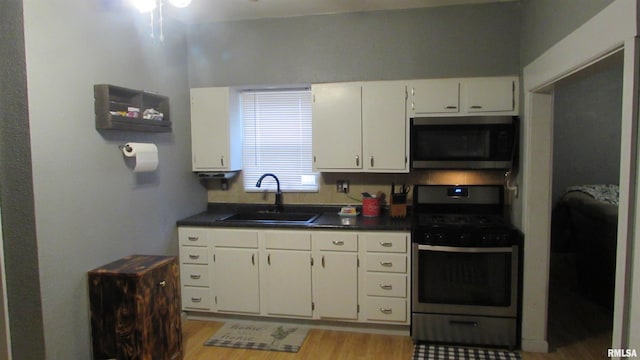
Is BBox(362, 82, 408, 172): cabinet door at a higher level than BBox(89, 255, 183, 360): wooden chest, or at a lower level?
higher

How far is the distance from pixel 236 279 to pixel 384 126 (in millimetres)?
1752

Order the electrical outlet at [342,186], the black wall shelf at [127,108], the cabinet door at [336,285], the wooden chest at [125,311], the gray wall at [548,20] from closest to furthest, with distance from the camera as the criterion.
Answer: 1. the gray wall at [548,20]
2. the wooden chest at [125,311]
3. the black wall shelf at [127,108]
4. the cabinet door at [336,285]
5. the electrical outlet at [342,186]

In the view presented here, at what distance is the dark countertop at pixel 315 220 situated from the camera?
3.11m

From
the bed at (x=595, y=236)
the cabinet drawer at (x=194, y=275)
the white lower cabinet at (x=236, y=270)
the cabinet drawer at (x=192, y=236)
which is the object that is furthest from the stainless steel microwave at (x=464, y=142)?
the cabinet drawer at (x=194, y=275)

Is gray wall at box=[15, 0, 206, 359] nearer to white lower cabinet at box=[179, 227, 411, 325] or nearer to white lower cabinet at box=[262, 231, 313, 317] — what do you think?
white lower cabinet at box=[179, 227, 411, 325]

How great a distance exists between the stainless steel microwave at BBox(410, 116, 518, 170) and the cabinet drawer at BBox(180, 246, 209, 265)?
1.87 meters

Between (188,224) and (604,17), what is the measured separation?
3046 millimetres

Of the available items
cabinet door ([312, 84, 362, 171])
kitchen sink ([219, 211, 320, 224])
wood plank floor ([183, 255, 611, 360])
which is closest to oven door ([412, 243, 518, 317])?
wood plank floor ([183, 255, 611, 360])

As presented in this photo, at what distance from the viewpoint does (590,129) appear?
15.4 feet

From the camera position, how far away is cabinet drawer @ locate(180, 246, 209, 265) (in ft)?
11.1

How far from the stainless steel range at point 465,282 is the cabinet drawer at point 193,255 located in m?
1.71

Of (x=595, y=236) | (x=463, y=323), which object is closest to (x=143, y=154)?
(x=463, y=323)

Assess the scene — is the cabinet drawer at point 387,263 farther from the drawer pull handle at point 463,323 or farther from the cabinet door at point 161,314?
the cabinet door at point 161,314

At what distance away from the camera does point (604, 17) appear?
1.69 metres
